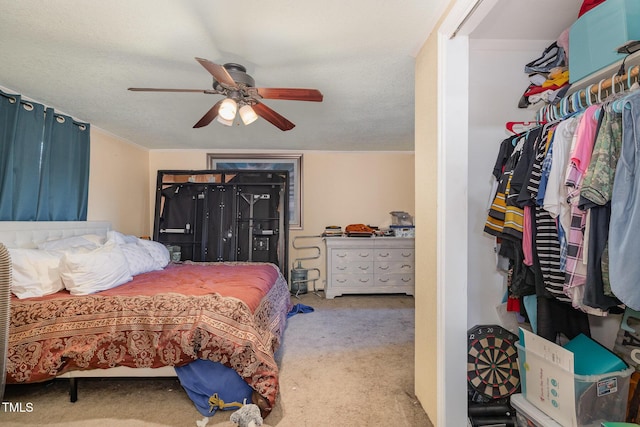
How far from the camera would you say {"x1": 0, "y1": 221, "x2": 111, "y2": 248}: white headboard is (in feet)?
7.72

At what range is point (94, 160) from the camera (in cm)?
346

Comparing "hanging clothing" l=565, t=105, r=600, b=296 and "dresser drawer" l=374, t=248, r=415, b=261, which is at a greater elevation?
"hanging clothing" l=565, t=105, r=600, b=296

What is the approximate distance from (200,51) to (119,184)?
2844 millimetres

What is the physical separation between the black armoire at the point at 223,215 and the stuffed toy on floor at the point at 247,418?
2652mm

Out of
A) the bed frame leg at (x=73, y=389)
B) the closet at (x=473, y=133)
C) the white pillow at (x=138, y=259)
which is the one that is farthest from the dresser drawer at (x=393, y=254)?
the bed frame leg at (x=73, y=389)

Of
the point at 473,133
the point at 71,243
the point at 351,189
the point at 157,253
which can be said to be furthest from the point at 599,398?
the point at 351,189

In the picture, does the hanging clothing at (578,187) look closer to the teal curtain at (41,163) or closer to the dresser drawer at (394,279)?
the dresser drawer at (394,279)

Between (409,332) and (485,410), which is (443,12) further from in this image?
(409,332)

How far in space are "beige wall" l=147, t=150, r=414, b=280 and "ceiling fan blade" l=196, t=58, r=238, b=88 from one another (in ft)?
9.62

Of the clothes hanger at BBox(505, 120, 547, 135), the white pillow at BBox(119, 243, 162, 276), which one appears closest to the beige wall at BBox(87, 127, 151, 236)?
the white pillow at BBox(119, 243, 162, 276)

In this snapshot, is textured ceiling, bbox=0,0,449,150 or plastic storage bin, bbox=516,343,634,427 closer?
plastic storage bin, bbox=516,343,634,427

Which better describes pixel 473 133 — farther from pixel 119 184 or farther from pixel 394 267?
pixel 119 184

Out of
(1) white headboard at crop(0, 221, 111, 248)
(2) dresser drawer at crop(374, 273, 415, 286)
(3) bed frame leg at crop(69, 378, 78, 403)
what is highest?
(1) white headboard at crop(0, 221, 111, 248)

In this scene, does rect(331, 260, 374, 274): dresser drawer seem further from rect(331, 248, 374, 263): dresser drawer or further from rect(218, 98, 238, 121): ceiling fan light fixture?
rect(218, 98, 238, 121): ceiling fan light fixture
